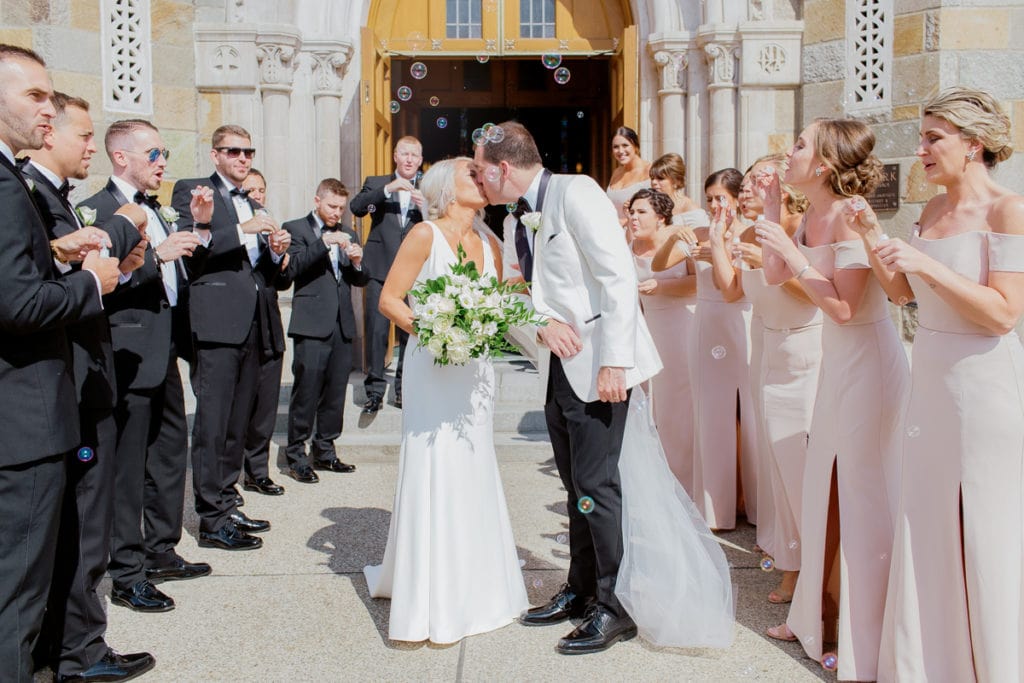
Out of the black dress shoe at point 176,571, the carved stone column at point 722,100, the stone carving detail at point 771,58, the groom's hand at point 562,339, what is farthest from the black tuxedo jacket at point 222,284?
the stone carving detail at point 771,58

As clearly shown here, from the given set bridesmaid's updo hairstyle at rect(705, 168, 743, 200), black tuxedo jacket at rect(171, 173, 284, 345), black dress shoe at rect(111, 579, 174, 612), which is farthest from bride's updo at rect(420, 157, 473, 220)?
black dress shoe at rect(111, 579, 174, 612)

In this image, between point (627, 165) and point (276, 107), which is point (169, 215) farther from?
point (276, 107)

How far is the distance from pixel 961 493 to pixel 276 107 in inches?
286

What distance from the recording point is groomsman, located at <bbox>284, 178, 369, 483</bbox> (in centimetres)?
670

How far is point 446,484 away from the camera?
3.95 m

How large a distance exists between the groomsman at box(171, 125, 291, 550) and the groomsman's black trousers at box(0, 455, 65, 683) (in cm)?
217

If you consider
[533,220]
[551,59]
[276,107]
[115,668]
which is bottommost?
[115,668]

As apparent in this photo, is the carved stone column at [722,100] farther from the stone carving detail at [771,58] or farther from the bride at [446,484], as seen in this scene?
the bride at [446,484]

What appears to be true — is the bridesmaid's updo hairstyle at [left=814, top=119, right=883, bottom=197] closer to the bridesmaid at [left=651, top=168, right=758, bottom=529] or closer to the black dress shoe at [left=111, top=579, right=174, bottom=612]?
the bridesmaid at [left=651, top=168, right=758, bottom=529]

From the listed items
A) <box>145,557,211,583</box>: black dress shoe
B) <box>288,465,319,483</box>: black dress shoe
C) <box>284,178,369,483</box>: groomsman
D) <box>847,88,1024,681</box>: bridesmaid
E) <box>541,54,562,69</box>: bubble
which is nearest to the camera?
<box>847,88,1024,681</box>: bridesmaid

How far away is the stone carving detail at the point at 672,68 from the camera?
29.6ft

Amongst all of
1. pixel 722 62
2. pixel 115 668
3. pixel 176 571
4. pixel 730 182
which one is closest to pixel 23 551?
pixel 115 668

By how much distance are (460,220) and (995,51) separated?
585 centimetres

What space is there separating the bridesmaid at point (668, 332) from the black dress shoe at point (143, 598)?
3.04 metres
